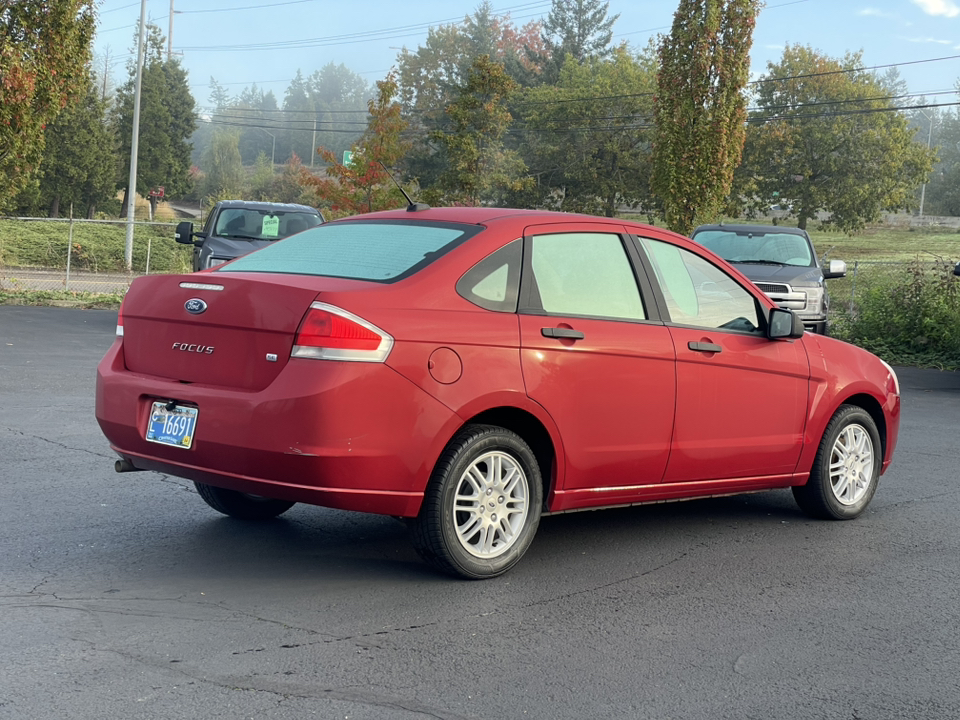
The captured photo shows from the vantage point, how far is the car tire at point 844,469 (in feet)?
23.1

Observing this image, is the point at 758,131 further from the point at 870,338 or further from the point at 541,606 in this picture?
the point at 541,606

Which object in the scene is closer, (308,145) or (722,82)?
(722,82)

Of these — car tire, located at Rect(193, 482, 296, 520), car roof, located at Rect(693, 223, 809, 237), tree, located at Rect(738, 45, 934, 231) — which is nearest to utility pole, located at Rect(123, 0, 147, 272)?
car roof, located at Rect(693, 223, 809, 237)

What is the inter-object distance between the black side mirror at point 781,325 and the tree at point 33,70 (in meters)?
18.6

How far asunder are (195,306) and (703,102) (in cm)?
2022

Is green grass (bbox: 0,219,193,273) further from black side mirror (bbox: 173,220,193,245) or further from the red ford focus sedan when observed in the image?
the red ford focus sedan

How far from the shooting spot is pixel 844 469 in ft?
23.5

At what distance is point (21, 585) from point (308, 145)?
15938cm

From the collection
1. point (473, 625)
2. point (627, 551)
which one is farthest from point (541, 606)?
point (627, 551)

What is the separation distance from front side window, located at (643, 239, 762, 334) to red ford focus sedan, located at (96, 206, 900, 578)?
0.05 ft

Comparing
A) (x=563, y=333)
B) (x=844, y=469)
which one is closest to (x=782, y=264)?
(x=844, y=469)

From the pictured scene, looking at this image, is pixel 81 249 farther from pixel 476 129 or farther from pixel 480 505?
pixel 480 505

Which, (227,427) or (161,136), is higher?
(161,136)

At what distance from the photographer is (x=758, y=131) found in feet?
212
